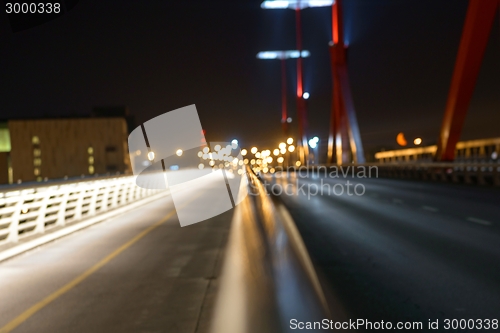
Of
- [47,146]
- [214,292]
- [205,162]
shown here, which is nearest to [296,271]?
[214,292]

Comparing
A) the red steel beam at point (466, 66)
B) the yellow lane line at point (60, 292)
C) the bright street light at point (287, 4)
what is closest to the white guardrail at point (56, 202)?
the yellow lane line at point (60, 292)

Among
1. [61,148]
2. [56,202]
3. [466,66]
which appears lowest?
[56,202]

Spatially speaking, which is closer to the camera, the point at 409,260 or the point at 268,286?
the point at 268,286

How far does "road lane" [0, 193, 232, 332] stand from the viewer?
6391 mm

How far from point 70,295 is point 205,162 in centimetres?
11200

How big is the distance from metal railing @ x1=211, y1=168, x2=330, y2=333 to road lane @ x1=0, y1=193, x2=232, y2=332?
0.27 m

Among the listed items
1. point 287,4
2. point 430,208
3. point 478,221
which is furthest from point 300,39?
point 478,221

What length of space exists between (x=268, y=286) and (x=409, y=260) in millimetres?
3278

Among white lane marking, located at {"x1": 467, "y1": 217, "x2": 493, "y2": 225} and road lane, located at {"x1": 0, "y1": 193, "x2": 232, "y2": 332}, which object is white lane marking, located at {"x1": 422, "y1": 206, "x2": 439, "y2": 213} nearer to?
white lane marking, located at {"x1": 467, "y1": 217, "x2": 493, "y2": 225}

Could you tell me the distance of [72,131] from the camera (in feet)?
258

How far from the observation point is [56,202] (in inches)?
624

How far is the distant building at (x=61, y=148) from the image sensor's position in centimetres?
7181

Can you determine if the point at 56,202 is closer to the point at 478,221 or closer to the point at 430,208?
the point at 478,221

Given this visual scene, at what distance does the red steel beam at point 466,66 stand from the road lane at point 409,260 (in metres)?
13.7
